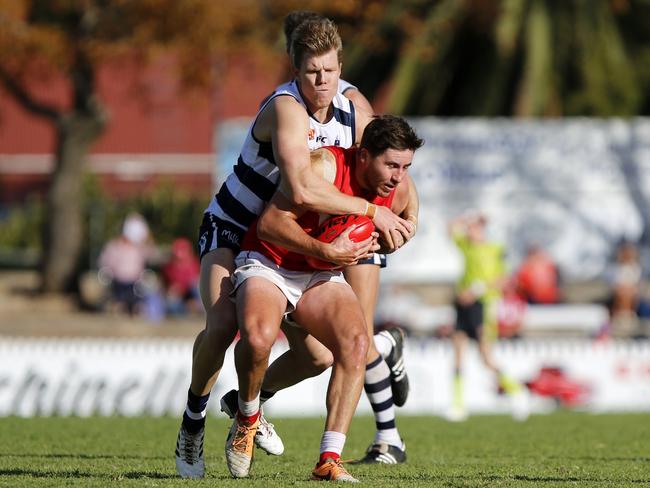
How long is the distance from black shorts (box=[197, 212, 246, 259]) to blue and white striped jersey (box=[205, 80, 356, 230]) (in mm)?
30

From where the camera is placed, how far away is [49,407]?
55.1 feet

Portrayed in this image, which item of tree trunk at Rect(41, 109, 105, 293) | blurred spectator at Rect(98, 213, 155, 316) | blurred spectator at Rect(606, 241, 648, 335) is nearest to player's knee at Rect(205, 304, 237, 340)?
blurred spectator at Rect(606, 241, 648, 335)

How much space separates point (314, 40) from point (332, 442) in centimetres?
205

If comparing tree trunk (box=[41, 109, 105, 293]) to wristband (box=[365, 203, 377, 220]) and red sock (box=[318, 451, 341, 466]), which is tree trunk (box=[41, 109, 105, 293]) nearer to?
wristband (box=[365, 203, 377, 220])

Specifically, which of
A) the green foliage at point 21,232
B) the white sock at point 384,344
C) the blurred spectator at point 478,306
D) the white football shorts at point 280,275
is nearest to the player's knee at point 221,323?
the white football shorts at point 280,275

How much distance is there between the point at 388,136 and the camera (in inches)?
265

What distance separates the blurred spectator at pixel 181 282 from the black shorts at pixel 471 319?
815 cm

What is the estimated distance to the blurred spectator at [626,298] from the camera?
2123 cm

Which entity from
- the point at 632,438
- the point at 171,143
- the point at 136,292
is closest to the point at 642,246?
the point at 136,292

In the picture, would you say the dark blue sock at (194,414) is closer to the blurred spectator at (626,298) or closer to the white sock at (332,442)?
the white sock at (332,442)

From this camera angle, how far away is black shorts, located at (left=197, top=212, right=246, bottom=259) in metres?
7.33

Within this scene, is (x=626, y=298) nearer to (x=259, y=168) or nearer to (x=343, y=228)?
(x=259, y=168)

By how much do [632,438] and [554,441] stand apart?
0.72 metres

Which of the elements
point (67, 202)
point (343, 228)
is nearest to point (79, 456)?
point (343, 228)
